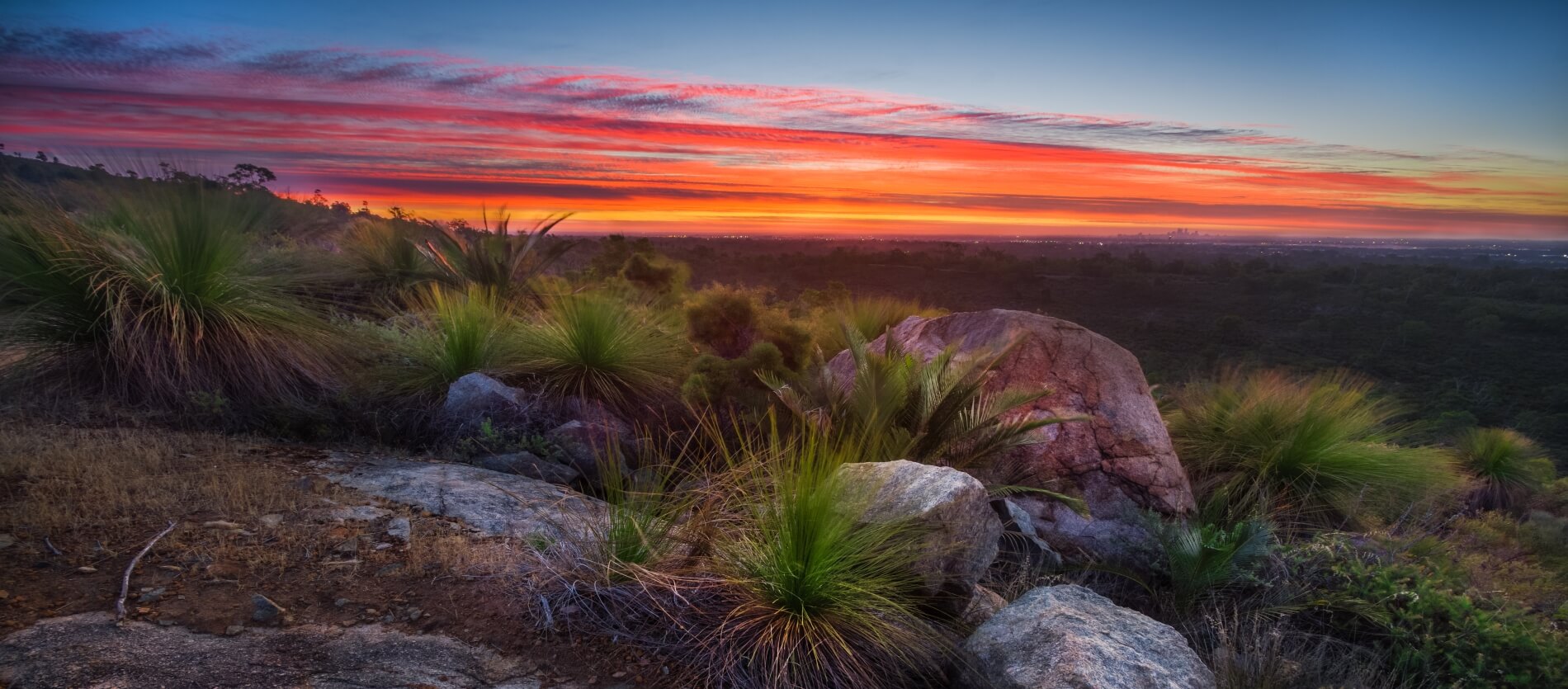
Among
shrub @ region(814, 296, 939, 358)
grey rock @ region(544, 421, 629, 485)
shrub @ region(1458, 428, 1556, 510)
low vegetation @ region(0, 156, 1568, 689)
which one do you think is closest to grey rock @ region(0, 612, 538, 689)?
low vegetation @ region(0, 156, 1568, 689)

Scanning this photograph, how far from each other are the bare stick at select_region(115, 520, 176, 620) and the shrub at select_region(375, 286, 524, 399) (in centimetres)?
322

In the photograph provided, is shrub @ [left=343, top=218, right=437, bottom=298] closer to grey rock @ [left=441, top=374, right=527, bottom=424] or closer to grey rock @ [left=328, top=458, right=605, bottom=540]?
grey rock @ [left=441, top=374, right=527, bottom=424]

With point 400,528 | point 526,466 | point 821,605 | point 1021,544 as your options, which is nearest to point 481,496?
point 400,528

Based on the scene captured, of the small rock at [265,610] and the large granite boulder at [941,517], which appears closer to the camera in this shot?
the small rock at [265,610]

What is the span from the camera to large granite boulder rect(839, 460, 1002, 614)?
11.0 ft

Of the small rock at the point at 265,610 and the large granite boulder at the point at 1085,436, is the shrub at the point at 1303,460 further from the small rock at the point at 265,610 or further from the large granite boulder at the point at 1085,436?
the small rock at the point at 265,610

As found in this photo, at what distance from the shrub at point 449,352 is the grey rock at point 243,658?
13.3 ft

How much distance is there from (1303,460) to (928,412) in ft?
13.2

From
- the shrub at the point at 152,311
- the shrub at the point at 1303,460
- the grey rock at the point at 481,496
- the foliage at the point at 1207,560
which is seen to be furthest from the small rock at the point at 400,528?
the shrub at the point at 1303,460

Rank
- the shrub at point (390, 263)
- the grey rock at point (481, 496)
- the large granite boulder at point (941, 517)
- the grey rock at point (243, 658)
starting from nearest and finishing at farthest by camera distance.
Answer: the grey rock at point (243, 658) < the large granite boulder at point (941, 517) < the grey rock at point (481, 496) < the shrub at point (390, 263)

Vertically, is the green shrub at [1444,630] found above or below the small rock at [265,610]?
below

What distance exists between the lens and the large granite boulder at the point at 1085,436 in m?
5.37

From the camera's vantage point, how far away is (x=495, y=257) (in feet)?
35.3

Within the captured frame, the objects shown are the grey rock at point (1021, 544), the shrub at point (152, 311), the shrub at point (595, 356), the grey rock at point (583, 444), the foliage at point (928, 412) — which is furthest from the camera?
the shrub at point (595, 356)
